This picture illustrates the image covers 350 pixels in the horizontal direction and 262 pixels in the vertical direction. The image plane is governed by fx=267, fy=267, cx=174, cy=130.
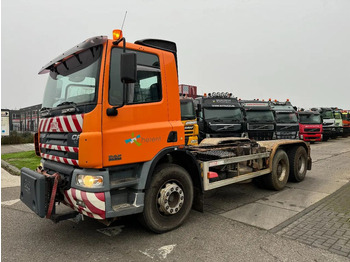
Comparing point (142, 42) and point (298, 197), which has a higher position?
point (142, 42)

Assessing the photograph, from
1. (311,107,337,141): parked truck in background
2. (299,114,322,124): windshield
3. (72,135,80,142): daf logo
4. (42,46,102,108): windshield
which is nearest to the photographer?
(72,135,80,142): daf logo

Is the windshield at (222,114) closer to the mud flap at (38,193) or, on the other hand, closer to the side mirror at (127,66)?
the side mirror at (127,66)

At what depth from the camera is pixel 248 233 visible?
3.93 m

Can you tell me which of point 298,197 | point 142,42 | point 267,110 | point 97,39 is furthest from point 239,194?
point 267,110

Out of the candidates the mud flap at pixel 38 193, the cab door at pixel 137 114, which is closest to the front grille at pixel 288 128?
the cab door at pixel 137 114

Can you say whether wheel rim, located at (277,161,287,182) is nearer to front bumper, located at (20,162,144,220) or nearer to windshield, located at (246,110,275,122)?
front bumper, located at (20,162,144,220)

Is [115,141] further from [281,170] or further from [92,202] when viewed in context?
[281,170]

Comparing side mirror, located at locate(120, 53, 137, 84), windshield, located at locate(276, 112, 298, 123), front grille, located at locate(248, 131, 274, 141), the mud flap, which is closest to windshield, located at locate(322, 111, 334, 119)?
windshield, located at locate(276, 112, 298, 123)

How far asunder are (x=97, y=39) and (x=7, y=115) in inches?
624

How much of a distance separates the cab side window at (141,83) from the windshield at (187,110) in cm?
713

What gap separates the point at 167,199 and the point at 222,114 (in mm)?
8123

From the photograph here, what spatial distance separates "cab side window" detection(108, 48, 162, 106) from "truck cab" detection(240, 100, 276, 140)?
8974 mm

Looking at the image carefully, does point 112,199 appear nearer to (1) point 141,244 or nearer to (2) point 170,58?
(1) point 141,244

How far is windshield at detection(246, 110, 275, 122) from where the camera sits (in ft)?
41.3
